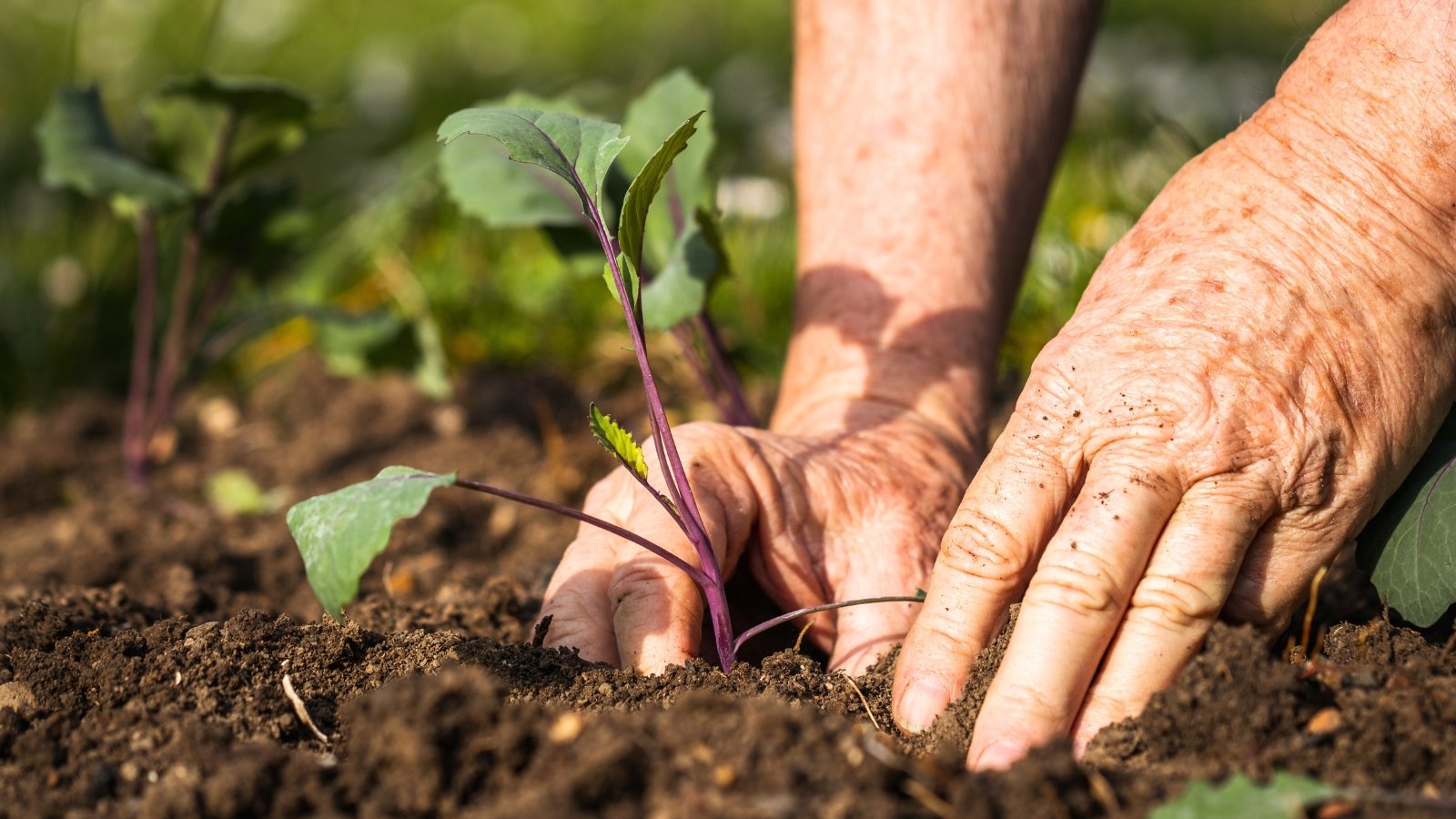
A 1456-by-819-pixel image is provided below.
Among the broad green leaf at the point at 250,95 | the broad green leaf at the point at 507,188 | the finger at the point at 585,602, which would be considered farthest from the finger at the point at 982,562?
the broad green leaf at the point at 250,95

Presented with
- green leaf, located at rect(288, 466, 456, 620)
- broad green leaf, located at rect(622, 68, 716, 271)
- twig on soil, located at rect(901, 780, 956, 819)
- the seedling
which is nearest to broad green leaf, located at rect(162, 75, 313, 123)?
the seedling

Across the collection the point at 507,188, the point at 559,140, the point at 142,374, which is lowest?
the point at 142,374

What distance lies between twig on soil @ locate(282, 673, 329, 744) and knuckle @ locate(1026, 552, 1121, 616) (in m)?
0.82

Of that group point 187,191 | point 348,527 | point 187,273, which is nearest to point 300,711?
point 348,527

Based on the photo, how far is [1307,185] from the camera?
1.53 m

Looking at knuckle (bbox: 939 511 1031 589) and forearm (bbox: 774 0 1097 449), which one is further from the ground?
forearm (bbox: 774 0 1097 449)

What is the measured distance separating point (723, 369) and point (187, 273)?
1.36 m

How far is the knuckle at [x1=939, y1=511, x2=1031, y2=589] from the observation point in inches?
58.9

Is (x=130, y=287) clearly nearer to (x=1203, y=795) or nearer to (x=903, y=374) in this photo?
(x=903, y=374)

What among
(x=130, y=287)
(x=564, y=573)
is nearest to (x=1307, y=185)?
(x=564, y=573)

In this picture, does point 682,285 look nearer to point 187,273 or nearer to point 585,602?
point 585,602

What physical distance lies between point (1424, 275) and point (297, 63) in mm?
5148

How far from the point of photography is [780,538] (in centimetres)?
183

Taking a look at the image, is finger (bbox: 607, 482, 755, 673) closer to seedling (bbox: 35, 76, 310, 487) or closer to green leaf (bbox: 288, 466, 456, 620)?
green leaf (bbox: 288, 466, 456, 620)
